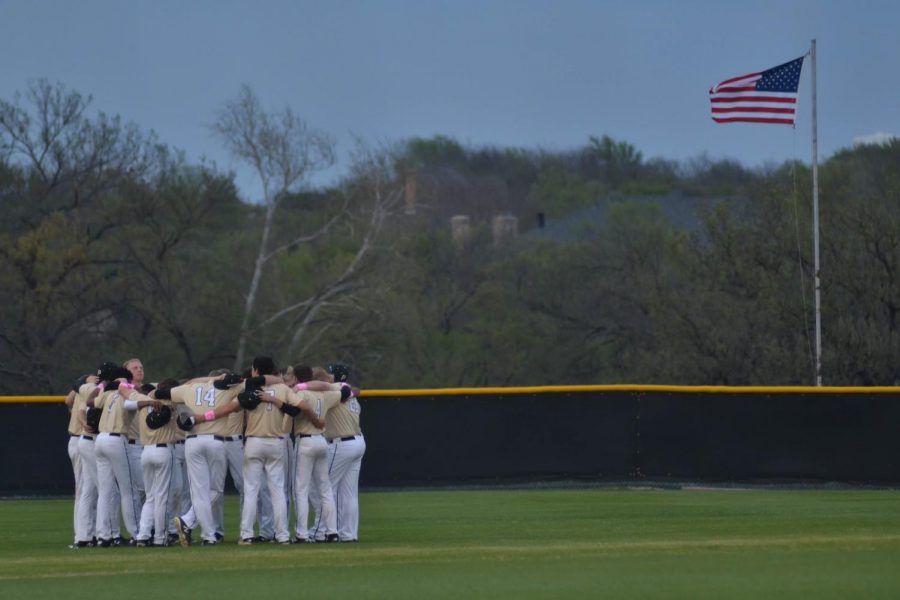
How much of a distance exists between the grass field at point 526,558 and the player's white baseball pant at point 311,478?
1.66ft

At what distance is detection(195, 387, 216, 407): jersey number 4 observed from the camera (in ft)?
50.0

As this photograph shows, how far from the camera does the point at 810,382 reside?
41719mm

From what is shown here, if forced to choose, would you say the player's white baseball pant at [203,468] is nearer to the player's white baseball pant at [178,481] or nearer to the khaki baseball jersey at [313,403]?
the player's white baseball pant at [178,481]

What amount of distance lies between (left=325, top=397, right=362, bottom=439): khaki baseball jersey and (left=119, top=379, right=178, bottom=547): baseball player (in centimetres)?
168

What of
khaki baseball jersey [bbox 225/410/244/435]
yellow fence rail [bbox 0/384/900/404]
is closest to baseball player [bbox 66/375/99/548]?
khaki baseball jersey [bbox 225/410/244/435]

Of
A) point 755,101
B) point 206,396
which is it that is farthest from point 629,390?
point 206,396

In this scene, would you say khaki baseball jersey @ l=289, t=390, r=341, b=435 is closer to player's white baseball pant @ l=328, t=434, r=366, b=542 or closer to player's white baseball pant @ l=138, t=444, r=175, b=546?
player's white baseball pant @ l=328, t=434, r=366, b=542

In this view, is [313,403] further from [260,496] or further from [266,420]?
[260,496]

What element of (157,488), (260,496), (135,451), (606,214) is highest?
(606,214)

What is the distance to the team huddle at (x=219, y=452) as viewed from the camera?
15117mm

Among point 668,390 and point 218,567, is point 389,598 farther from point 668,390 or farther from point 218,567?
point 668,390

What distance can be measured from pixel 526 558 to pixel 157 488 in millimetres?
4588

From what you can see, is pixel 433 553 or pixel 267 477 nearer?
pixel 433 553

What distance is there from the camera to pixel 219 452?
15422 millimetres
